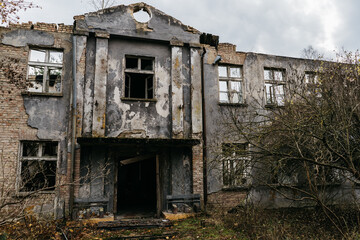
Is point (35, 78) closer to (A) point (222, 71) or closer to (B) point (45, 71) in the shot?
(B) point (45, 71)

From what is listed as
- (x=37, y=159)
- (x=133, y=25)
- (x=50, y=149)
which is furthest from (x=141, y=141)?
(x=133, y=25)

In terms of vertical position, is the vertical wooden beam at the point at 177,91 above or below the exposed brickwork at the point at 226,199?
above

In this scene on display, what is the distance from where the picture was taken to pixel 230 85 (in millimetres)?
10742

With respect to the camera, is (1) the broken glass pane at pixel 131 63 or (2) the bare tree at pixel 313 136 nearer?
(2) the bare tree at pixel 313 136

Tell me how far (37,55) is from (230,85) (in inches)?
287

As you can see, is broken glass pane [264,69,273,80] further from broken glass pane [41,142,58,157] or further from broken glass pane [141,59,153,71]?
broken glass pane [41,142,58,157]

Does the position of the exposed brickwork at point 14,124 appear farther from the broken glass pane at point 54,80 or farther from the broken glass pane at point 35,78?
the broken glass pane at point 54,80

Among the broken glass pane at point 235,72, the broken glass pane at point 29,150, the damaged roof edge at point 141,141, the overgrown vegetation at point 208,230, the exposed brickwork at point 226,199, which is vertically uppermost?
the broken glass pane at point 235,72

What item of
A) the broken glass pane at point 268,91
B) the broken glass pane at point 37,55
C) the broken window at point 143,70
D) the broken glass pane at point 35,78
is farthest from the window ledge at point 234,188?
the broken glass pane at point 37,55

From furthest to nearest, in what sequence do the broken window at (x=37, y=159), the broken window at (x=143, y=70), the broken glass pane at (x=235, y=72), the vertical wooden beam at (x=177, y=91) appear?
1. the broken glass pane at (x=235, y=72)
2. the broken window at (x=143, y=70)
3. the vertical wooden beam at (x=177, y=91)
4. the broken window at (x=37, y=159)

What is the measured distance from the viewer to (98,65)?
8906 millimetres

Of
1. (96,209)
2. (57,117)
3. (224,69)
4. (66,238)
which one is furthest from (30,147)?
(224,69)

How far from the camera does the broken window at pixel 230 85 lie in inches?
417

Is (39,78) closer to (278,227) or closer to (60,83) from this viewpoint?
→ (60,83)
